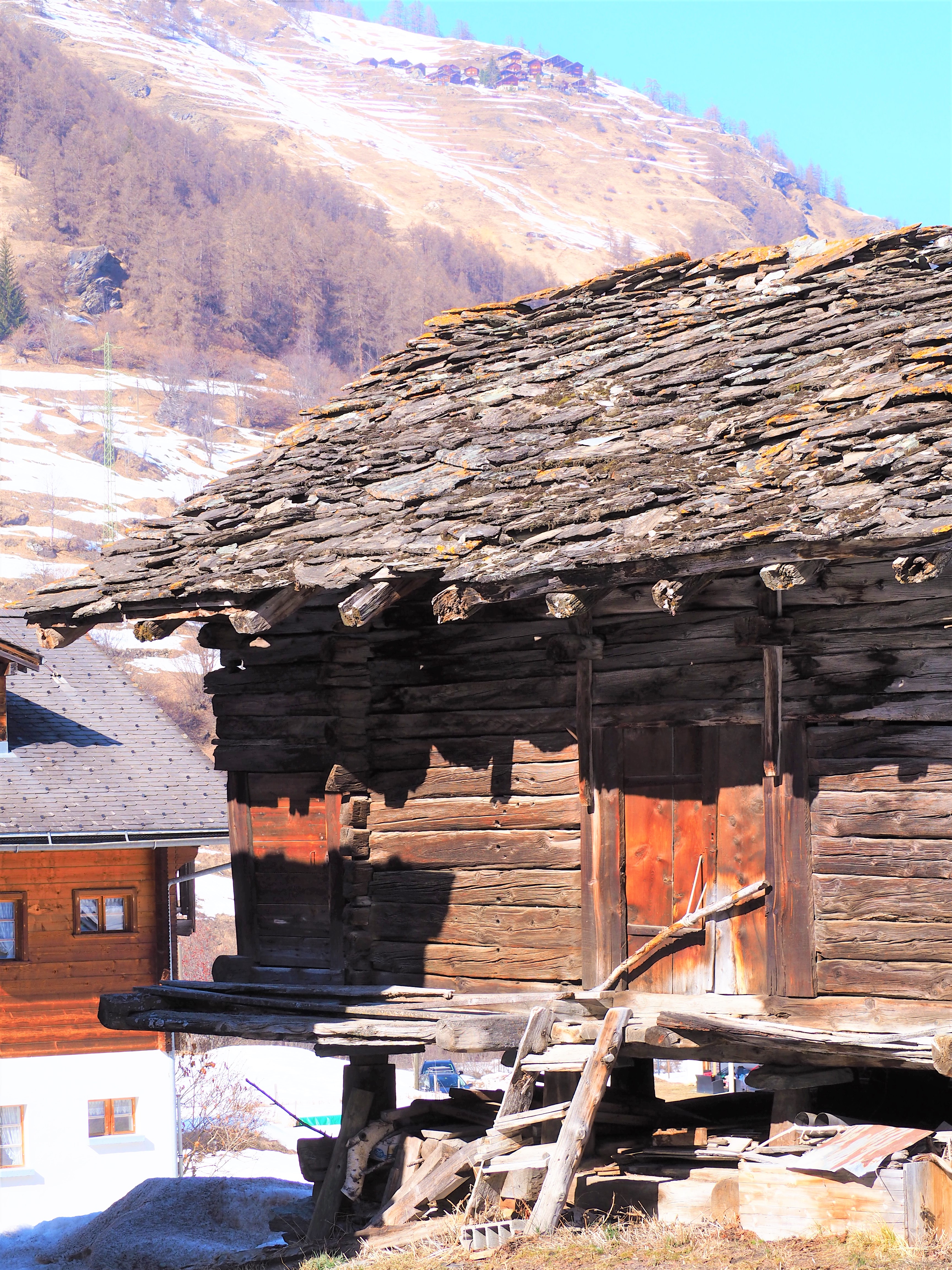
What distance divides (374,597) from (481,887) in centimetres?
232

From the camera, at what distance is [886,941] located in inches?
323

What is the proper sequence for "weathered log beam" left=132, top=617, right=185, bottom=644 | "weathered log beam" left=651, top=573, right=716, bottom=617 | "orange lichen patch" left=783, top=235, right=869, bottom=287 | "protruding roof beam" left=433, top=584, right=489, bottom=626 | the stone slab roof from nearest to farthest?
"weathered log beam" left=651, top=573, right=716, bottom=617
the stone slab roof
"protruding roof beam" left=433, top=584, right=489, bottom=626
"weathered log beam" left=132, top=617, right=185, bottom=644
"orange lichen patch" left=783, top=235, right=869, bottom=287

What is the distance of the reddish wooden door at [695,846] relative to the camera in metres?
8.72

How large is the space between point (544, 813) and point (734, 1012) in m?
1.84

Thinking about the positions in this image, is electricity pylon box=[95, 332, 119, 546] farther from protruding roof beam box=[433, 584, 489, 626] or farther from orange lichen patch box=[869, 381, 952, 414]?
orange lichen patch box=[869, 381, 952, 414]

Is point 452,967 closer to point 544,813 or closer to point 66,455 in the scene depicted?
point 544,813

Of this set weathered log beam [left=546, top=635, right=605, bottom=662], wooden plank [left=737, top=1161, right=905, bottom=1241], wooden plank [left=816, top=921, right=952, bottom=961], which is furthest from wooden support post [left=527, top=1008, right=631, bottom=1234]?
weathered log beam [left=546, top=635, right=605, bottom=662]

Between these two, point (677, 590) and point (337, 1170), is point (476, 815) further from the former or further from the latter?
point (337, 1170)

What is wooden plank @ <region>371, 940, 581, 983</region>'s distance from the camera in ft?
30.9

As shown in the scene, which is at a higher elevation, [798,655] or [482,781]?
[798,655]

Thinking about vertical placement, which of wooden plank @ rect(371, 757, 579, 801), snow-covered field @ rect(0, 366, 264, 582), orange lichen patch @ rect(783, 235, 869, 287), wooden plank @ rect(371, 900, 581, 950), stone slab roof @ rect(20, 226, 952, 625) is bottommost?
wooden plank @ rect(371, 900, 581, 950)

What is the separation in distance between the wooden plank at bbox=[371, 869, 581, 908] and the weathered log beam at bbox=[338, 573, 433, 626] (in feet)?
6.75

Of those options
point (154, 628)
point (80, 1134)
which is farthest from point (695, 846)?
point (80, 1134)

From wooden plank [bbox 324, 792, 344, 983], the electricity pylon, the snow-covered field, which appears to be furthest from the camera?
the electricity pylon
